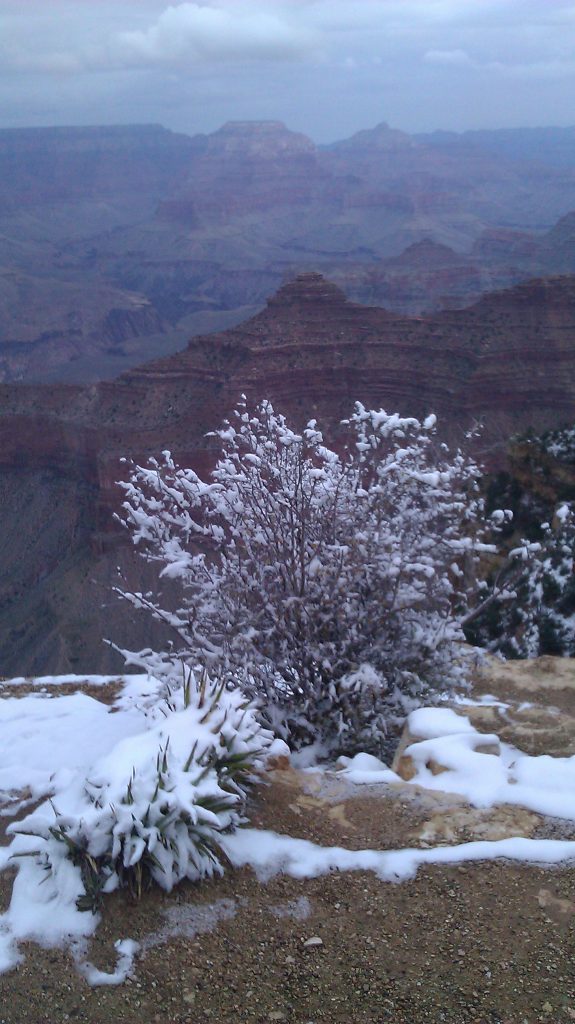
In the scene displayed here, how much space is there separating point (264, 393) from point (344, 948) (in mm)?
30755

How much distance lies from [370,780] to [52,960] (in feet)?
7.22

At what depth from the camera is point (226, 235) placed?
141 metres

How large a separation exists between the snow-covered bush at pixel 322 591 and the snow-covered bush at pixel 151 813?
1603mm

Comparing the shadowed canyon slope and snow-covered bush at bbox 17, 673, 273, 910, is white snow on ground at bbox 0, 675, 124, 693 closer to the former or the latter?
snow-covered bush at bbox 17, 673, 273, 910

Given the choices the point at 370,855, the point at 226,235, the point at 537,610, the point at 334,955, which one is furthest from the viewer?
the point at 226,235

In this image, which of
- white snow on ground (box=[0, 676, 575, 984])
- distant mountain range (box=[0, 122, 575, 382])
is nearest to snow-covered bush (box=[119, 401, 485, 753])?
white snow on ground (box=[0, 676, 575, 984])

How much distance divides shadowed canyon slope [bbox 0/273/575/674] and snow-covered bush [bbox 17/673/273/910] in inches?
1002

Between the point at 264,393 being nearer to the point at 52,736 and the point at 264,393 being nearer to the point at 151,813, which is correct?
the point at 52,736

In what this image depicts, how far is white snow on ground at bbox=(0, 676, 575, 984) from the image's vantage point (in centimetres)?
421

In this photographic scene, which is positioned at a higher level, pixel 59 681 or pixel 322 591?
pixel 322 591

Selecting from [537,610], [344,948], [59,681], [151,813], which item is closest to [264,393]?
[537,610]

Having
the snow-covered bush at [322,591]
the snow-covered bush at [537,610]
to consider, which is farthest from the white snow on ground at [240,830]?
the snow-covered bush at [537,610]

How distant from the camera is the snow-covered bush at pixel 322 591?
6625 mm

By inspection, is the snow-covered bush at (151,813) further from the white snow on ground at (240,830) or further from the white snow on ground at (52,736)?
the white snow on ground at (52,736)
